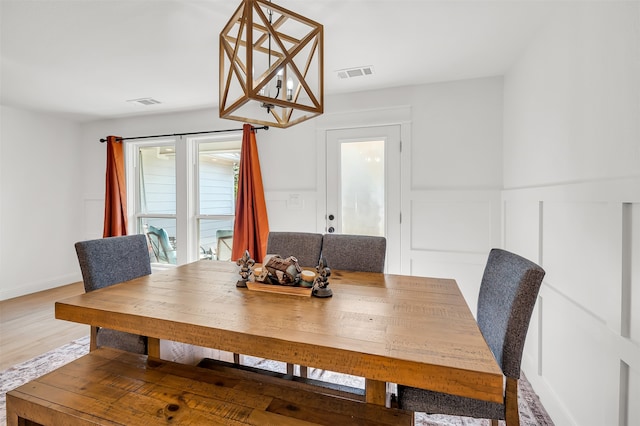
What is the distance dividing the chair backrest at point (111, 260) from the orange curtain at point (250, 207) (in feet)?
4.46

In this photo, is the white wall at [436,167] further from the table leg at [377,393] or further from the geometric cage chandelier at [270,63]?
the table leg at [377,393]

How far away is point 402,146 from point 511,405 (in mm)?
2441

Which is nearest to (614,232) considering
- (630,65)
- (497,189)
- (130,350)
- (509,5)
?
(630,65)

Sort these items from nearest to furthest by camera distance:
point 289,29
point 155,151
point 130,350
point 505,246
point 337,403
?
point 337,403
point 130,350
point 289,29
point 505,246
point 155,151

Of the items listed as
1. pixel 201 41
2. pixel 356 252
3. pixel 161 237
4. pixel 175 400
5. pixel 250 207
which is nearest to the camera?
pixel 175 400

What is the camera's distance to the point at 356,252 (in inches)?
84.9

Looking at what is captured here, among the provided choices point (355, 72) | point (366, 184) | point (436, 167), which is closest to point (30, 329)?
point (366, 184)

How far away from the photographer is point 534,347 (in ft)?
7.30

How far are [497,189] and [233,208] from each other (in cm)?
307

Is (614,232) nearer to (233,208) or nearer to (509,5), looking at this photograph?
(509,5)

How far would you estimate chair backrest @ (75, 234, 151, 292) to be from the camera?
186cm

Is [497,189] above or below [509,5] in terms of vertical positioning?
below

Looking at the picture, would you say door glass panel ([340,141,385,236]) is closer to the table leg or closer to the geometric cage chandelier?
the geometric cage chandelier

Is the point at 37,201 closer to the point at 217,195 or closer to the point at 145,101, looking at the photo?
the point at 145,101
